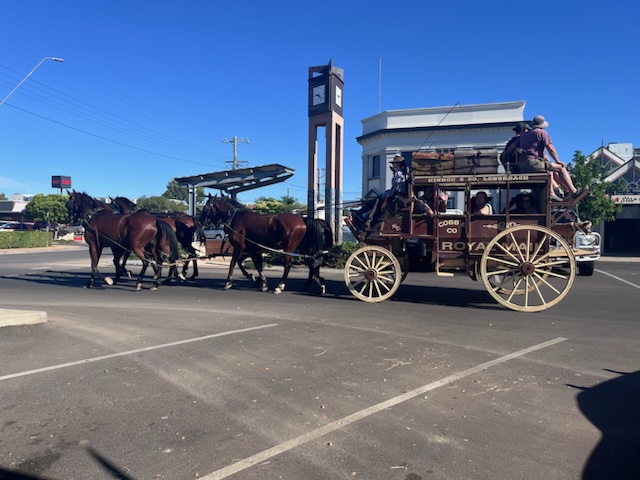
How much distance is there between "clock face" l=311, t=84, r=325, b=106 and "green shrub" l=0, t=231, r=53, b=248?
89.9 ft

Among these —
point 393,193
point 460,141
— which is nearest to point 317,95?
point 393,193

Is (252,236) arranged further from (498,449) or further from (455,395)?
(498,449)

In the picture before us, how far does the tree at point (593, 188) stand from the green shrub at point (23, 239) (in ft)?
125

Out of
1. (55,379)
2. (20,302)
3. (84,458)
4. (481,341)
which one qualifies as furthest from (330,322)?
(20,302)

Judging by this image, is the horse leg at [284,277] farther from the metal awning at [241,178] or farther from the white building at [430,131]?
the white building at [430,131]

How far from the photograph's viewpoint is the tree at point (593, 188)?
24.9 m

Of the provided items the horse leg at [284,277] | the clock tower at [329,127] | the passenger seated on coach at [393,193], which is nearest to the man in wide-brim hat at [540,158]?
the passenger seated on coach at [393,193]

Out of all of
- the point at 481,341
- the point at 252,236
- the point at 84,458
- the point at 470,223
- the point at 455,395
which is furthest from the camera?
the point at 252,236

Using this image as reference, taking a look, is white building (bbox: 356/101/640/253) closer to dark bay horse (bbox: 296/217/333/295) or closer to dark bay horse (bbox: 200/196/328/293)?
dark bay horse (bbox: 296/217/333/295)

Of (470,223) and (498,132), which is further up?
(498,132)

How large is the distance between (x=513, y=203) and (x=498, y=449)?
701 cm

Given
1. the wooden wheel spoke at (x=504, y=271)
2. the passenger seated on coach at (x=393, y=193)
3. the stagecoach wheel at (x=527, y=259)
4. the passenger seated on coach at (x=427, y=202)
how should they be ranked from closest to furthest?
the stagecoach wheel at (x=527, y=259) → the wooden wheel spoke at (x=504, y=271) → the passenger seated on coach at (x=427, y=202) → the passenger seated on coach at (x=393, y=193)

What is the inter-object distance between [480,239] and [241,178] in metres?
15.0

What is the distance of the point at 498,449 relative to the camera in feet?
10.7
